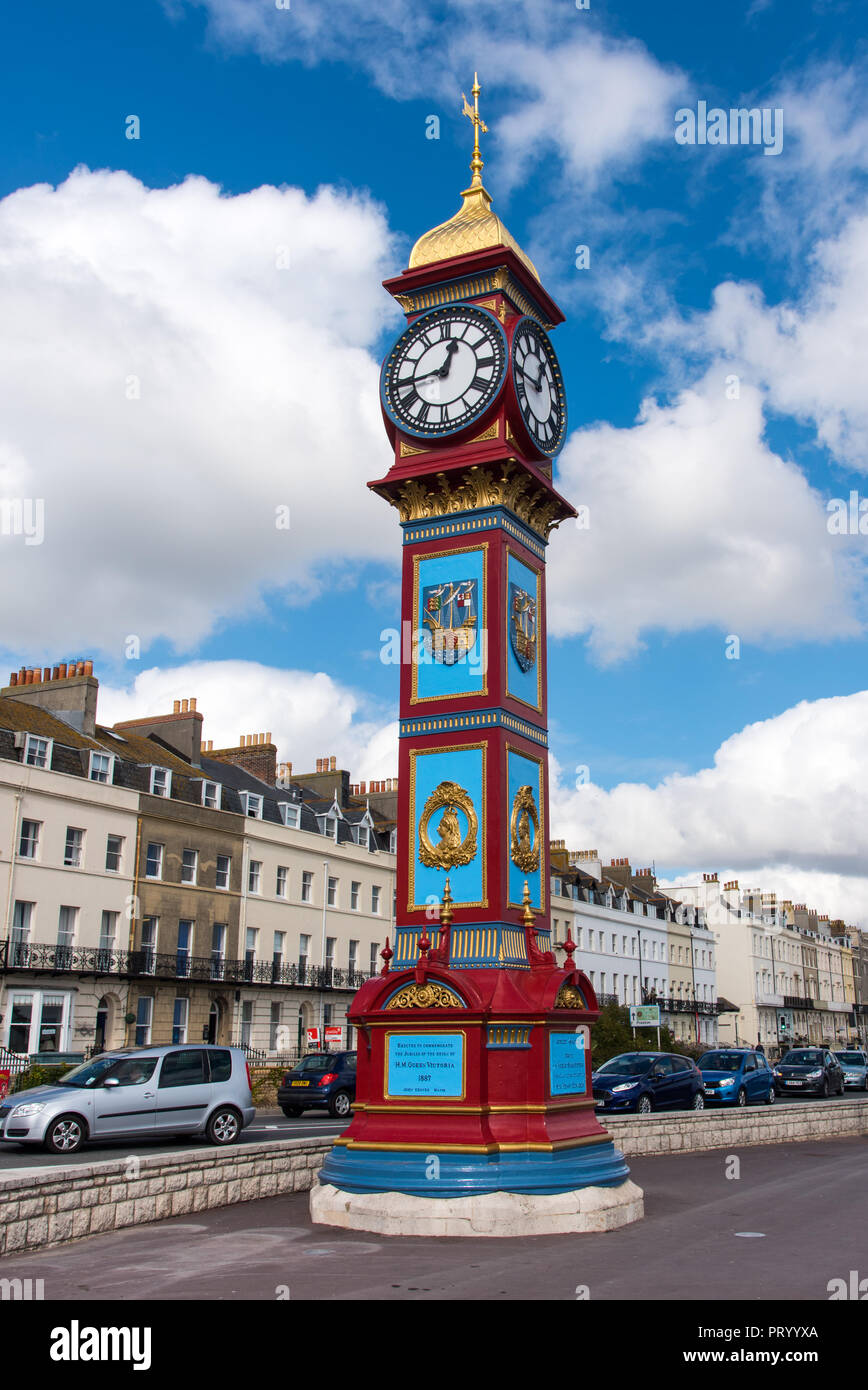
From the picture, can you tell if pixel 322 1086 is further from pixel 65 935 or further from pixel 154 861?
pixel 154 861

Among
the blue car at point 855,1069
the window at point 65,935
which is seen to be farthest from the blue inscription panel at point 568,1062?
the blue car at point 855,1069

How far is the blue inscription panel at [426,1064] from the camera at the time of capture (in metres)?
12.1

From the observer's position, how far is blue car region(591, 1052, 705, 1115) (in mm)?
24062

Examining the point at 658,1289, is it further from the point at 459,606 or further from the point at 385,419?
the point at 385,419

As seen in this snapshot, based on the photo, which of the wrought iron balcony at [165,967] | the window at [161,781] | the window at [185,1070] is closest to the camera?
the window at [185,1070]

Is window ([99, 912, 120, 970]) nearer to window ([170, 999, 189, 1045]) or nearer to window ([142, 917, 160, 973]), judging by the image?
window ([142, 917, 160, 973])

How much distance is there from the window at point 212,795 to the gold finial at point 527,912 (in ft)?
104

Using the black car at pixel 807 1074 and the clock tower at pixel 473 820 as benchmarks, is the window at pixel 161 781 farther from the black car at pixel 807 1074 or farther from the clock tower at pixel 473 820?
the clock tower at pixel 473 820

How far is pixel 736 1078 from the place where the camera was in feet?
96.3

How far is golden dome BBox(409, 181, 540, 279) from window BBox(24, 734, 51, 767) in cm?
2464

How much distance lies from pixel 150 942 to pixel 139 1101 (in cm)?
2208

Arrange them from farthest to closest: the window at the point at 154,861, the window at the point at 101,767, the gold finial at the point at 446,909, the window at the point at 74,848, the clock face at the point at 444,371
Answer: the window at the point at 154,861
the window at the point at 101,767
the window at the point at 74,848
the clock face at the point at 444,371
the gold finial at the point at 446,909

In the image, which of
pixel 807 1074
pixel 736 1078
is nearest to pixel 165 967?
pixel 736 1078

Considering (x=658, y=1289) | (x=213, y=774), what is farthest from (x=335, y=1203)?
(x=213, y=774)
